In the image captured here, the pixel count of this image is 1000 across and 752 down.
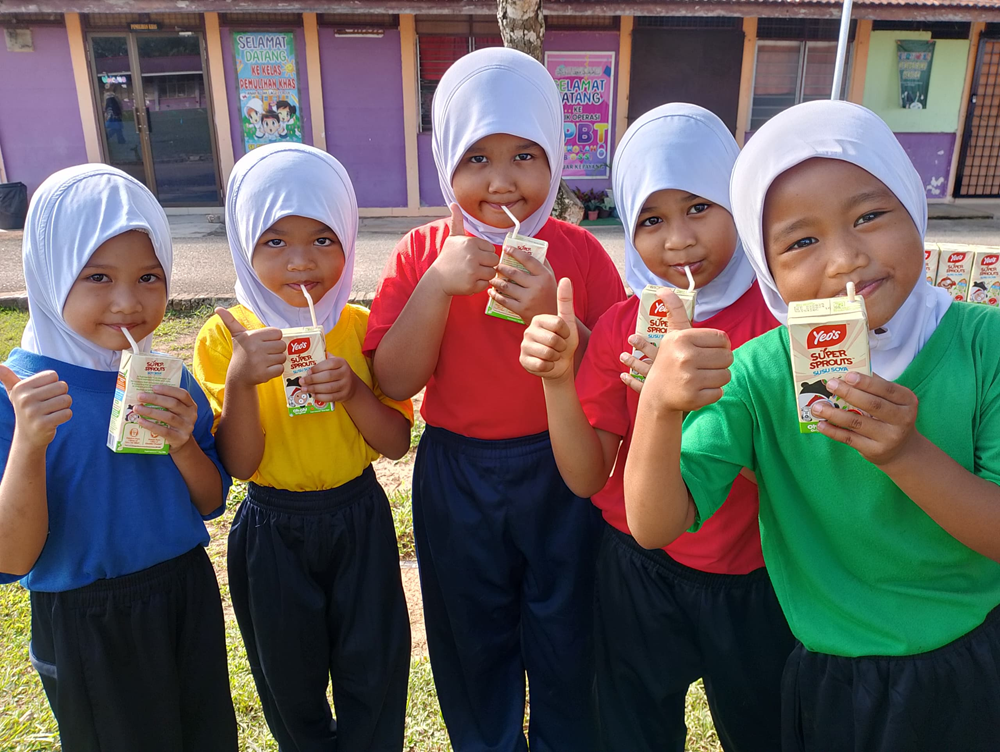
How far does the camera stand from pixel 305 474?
1.76m

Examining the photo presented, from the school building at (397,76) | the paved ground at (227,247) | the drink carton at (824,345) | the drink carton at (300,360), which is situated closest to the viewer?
the drink carton at (824,345)

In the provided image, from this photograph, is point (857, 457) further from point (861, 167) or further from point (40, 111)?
point (40, 111)

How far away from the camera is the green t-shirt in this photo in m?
1.14

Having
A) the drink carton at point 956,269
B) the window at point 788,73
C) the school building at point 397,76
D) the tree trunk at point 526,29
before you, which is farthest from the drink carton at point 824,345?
the window at point 788,73

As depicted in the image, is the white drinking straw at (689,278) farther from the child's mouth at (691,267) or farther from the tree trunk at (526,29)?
the tree trunk at (526,29)

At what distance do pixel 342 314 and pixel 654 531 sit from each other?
1045 millimetres

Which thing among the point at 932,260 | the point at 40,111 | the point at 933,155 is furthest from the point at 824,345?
the point at 933,155

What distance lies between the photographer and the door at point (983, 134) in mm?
11219

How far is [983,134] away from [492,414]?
13.0 metres

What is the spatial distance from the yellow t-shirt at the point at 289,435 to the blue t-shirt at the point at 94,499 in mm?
227

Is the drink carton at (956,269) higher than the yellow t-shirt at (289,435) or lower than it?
higher

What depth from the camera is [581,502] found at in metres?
1.83

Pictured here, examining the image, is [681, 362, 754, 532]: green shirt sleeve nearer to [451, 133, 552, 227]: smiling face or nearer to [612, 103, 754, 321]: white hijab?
[612, 103, 754, 321]: white hijab

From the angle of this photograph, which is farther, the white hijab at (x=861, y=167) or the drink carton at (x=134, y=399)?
the drink carton at (x=134, y=399)
